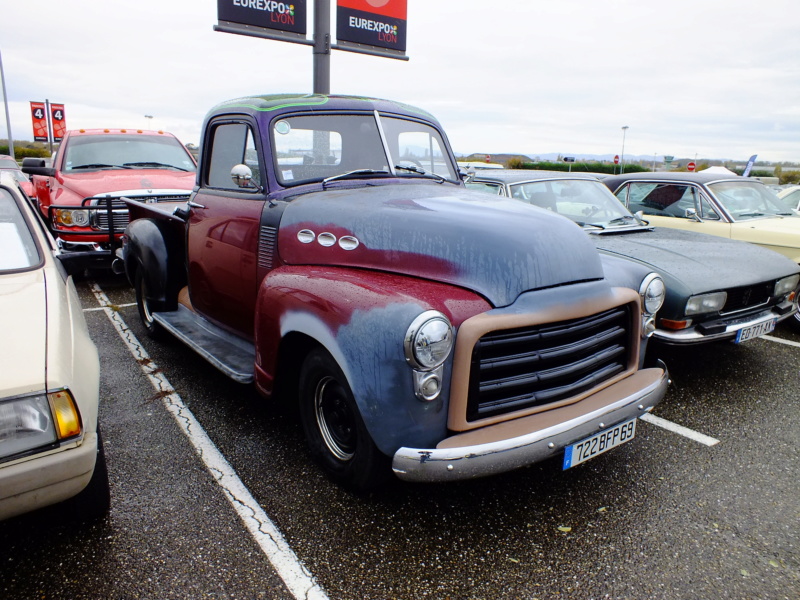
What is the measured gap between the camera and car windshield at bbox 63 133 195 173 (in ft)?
26.7

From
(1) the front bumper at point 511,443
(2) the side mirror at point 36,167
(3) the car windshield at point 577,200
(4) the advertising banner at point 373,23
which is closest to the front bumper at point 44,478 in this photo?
(1) the front bumper at point 511,443

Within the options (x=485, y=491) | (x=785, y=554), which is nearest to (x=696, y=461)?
Answer: (x=785, y=554)

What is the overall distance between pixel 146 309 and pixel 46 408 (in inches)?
142

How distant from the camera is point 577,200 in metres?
5.97

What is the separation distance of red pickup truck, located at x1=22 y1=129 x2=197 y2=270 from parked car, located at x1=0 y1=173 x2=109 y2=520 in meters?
4.41

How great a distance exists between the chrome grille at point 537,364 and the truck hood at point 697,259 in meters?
1.75

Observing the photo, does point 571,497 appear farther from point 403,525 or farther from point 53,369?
point 53,369

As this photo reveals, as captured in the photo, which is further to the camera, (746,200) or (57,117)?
(57,117)

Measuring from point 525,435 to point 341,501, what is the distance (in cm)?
107

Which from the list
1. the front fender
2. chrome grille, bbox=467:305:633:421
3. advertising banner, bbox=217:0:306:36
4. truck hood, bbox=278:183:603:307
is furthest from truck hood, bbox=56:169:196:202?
chrome grille, bbox=467:305:633:421

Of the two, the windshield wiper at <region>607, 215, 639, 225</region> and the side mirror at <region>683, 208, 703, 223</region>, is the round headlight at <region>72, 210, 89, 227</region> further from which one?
the side mirror at <region>683, 208, 703, 223</region>

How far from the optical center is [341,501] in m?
2.87

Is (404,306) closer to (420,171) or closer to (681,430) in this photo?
(420,171)

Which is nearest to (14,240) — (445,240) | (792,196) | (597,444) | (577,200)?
(445,240)
